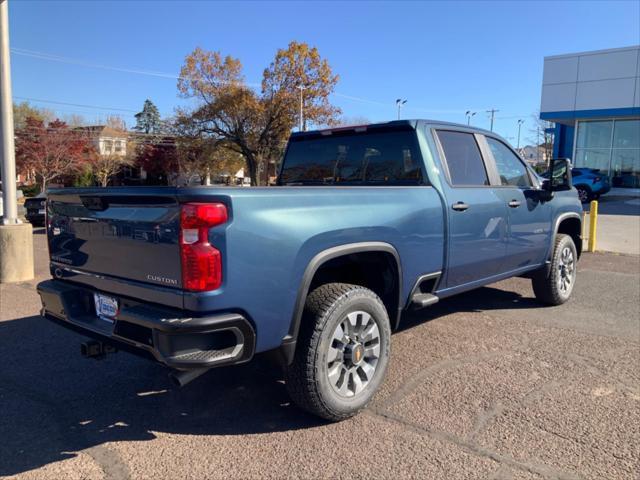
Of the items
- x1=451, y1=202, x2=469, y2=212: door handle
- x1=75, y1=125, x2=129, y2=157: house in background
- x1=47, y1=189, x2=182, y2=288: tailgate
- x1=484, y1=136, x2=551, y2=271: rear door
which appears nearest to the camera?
x1=47, y1=189, x2=182, y2=288: tailgate

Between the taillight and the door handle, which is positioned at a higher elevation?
the door handle

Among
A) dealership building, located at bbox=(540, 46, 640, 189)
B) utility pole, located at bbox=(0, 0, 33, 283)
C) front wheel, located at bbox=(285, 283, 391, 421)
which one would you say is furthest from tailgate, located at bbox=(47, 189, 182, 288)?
dealership building, located at bbox=(540, 46, 640, 189)

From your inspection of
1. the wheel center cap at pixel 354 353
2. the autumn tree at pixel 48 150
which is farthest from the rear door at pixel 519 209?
the autumn tree at pixel 48 150

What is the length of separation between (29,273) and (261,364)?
5.06 m

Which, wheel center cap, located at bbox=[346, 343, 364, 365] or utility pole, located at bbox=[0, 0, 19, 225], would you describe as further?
utility pole, located at bbox=[0, 0, 19, 225]

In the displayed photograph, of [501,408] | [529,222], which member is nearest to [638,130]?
[529,222]

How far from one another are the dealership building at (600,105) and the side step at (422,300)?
2844 centimetres

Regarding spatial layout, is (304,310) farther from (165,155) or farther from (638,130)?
(165,155)

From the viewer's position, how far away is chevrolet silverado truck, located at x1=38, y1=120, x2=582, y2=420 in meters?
2.64

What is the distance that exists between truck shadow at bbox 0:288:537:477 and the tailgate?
0.99 meters

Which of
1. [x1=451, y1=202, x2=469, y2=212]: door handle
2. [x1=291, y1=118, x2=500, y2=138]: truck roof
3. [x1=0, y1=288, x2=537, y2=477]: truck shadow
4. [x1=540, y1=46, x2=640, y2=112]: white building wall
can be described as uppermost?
[x1=540, y1=46, x2=640, y2=112]: white building wall

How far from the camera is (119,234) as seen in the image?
9.77 ft

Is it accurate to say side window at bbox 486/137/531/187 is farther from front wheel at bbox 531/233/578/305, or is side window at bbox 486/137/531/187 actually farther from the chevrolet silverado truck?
front wheel at bbox 531/233/578/305

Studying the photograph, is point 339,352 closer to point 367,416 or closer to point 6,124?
point 367,416
